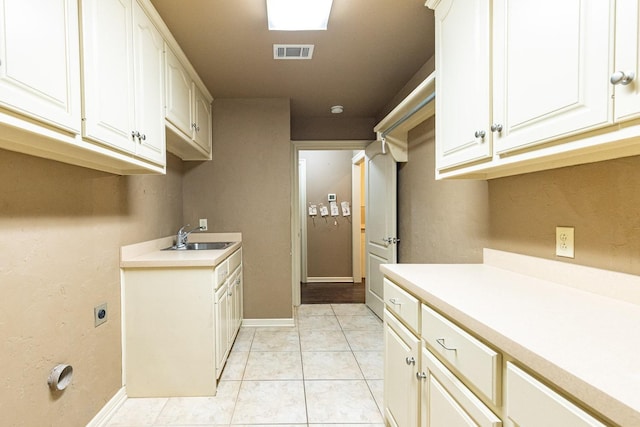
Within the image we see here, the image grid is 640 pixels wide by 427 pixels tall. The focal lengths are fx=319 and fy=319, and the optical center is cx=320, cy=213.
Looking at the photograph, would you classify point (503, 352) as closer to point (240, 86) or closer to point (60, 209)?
point (60, 209)

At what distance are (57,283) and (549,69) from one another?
2.15 m

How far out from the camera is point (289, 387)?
7.24 feet

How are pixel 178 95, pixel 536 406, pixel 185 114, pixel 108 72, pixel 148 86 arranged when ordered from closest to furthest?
1. pixel 536 406
2. pixel 108 72
3. pixel 148 86
4. pixel 178 95
5. pixel 185 114

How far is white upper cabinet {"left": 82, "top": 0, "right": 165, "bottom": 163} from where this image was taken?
127 cm

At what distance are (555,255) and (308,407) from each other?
1.62m

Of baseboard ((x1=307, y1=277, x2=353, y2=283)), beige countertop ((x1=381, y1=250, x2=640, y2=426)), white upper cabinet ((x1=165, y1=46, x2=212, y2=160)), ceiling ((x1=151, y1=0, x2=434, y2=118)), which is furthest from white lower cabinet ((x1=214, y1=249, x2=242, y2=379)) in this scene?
baseboard ((x1=307, y1=277, x2=353, y2=283))

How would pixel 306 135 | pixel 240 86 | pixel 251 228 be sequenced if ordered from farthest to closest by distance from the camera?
pixel 306 135 → pixel 251 228 → pixel 240 86

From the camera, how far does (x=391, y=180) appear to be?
3.12 m

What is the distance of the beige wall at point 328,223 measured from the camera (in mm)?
5570

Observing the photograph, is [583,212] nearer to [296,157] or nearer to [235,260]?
[235,260]

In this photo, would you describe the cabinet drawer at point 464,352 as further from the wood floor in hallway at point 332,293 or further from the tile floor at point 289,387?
the wood floor in hallway at point 332,293

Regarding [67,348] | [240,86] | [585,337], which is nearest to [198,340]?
[67,348]

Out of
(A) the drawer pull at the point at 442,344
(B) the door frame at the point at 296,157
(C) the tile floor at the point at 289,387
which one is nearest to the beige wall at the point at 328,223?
(B) the door frame at the point at 296,157

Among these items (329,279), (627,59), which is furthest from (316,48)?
(329,279)
